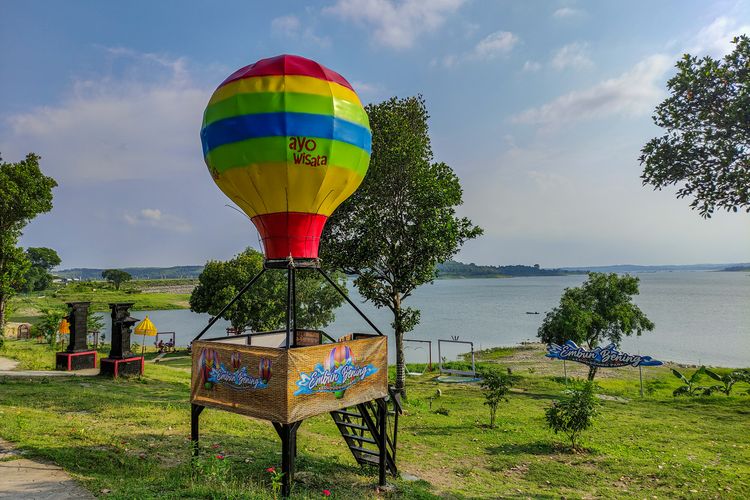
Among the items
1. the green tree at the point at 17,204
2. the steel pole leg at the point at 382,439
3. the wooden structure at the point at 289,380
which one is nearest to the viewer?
the wooden structure at the point at 289,380

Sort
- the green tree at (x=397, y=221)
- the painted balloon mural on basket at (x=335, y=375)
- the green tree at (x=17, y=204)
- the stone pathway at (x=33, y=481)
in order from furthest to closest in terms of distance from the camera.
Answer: the green tree at (x=17, y=204), the green tree at (x=397, y=221), the painted balloon mural on basket at (x=335, y=375), the stone pathway at (x=33, y=481)

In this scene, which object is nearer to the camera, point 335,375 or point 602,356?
point 335,375

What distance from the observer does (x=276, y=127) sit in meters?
8.99

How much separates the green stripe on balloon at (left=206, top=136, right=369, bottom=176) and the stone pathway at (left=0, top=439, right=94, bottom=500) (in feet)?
20.8

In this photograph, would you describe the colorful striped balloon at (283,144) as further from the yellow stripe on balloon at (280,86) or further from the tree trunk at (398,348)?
the tree trunk at (398,348)

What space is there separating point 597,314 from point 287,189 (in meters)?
33.4

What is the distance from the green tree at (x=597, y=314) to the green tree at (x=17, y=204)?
36042 millimetres

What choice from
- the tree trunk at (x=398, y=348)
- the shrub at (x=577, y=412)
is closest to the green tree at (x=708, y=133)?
the shrub at (x=577, y=412)

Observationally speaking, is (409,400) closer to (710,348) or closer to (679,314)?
(710,348)

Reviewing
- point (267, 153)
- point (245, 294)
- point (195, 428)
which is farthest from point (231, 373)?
point (245, 294)

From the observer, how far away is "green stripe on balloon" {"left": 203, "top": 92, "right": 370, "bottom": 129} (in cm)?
913

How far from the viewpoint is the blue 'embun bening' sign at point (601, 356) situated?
84.0 ft

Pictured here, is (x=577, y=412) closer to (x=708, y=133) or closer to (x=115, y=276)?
(x=708, y=133)

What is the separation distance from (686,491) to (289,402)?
9879 millimetres
